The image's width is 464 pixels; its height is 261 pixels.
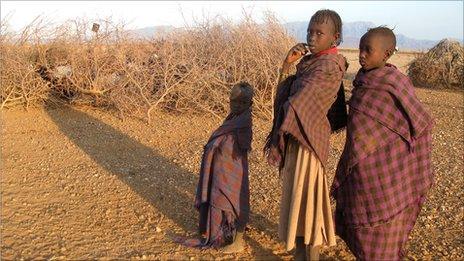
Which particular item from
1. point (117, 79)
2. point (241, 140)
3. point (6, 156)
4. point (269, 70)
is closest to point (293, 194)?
point (241, 140)

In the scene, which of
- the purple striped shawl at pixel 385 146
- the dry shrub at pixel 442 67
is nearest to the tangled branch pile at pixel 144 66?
the purple striped shawl at pixel 385 146

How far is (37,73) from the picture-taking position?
9.12 metres

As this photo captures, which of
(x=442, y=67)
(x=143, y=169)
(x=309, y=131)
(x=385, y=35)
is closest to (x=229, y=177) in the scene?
(x=309, y=131)

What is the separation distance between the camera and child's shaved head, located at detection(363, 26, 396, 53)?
2748 millimetres

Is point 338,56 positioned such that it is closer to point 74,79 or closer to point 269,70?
point 269,70

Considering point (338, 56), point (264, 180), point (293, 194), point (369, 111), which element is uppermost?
point (338, 56)

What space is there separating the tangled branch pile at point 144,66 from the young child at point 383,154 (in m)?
4.99

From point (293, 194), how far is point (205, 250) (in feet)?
3.16

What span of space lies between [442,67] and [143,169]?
11397mm

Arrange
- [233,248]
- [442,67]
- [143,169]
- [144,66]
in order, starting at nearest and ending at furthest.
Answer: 1. [233,248]
2. [143,169]
3. [144,66]
4. [442,67]

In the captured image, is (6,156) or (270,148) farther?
(6,156)

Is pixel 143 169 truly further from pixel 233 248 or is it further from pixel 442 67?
pixel 442 67

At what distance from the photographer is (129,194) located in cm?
479

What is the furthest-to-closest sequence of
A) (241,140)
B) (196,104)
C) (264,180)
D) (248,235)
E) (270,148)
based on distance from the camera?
(196,104)
(264,180)
(248,235)
(241,140)
(270,148)
